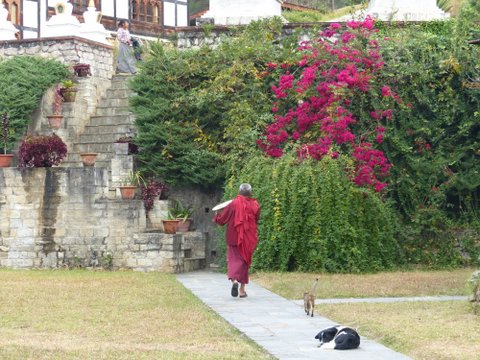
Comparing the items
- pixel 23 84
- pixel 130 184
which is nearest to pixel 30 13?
pixel 23 84

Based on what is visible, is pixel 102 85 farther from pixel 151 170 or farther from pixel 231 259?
pixel 231 259

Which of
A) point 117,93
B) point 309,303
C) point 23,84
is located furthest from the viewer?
point 117,93

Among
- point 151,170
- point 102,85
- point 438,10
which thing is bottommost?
point 151,170

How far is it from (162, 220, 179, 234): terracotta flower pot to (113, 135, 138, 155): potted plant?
1.80m

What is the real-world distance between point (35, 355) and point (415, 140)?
1190 centimetres

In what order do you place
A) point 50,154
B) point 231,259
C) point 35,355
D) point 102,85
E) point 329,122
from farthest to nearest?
point 102,85 < point 50,154 < point 329,122 < point 231,259 < point 35,355

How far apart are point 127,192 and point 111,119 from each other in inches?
124

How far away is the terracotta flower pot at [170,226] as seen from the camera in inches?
840

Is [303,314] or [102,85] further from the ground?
[102,85]

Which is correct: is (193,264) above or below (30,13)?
below

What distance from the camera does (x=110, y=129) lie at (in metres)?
24.1

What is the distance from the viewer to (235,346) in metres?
11.0

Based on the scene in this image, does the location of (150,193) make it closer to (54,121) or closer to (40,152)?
(40,152)

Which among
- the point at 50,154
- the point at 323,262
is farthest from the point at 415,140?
the point at 50,154
